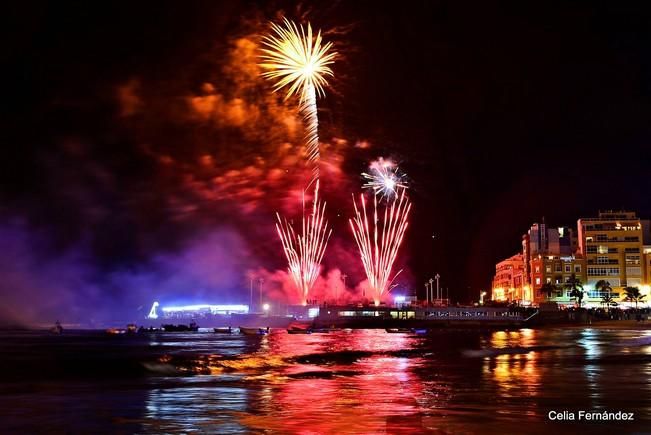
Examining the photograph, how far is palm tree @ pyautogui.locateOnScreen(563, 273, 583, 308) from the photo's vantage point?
14338 cm

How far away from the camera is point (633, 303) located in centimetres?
14075

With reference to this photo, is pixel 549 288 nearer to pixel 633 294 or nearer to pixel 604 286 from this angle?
pixel 604 286

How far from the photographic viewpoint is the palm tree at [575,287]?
14338cm

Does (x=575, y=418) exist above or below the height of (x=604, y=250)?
below

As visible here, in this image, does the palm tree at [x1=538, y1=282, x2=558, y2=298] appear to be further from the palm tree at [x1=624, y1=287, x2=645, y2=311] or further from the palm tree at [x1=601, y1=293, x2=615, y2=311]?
the palm tree at [x1=624, y1=287, x2=645, y2=311]

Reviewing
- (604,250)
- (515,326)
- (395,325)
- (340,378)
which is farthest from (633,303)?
(340,378)

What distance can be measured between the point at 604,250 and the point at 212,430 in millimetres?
146305

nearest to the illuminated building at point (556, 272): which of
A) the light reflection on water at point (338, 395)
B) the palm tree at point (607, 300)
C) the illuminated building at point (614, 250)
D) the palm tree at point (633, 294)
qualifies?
the illuminated building at point (614, 250)

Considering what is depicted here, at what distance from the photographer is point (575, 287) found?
144 metres

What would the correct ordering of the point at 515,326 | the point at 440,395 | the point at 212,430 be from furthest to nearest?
the point at 515,326, the point at 440,395, the point at 212,430

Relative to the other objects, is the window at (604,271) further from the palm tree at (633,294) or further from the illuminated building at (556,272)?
the palm tree at (633,294)

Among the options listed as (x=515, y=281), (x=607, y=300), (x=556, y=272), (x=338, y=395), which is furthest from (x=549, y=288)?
(x=338, y=395)

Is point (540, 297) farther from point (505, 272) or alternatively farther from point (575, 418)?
point (575, 418)

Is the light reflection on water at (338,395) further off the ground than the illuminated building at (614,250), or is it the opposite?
the illuminated building at (614,250)
